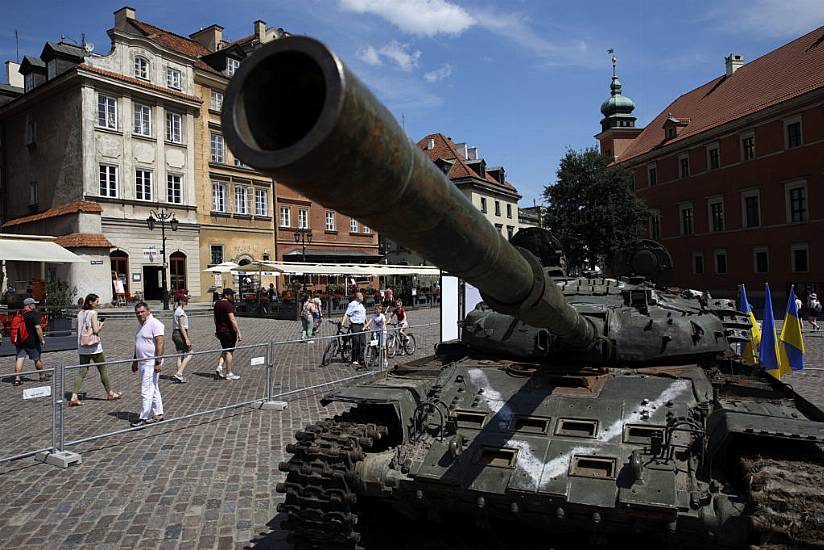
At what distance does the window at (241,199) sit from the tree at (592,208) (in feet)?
62.0

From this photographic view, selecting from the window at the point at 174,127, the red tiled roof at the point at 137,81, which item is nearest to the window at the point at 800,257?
the red tiled roof at the point at 137,81

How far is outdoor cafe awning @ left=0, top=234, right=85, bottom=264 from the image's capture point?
74.2 ft

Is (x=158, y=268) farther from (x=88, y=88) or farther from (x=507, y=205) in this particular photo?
(x=507, y=205)

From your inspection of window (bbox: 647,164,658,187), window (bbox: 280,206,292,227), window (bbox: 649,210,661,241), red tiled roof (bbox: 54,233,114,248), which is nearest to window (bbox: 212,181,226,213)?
window (bbox: 280,206,292,227)

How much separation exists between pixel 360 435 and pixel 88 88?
31.7 metres

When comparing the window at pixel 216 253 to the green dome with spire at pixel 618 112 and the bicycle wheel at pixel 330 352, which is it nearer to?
the bicycle wheel at pixel 330 352

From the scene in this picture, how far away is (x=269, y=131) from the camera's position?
1.98 meters

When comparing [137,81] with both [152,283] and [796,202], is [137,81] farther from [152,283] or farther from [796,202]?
[796,202]

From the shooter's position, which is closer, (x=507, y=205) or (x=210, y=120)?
(x=210, y=120)

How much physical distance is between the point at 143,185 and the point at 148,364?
2744cm

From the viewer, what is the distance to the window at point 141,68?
33500mm

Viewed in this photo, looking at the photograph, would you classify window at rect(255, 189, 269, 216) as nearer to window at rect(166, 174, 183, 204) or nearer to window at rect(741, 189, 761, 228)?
window at rect(166, 174, 183, 204)

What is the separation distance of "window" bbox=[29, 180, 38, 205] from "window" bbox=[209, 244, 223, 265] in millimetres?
9740

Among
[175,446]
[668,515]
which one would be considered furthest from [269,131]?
[175,446]
